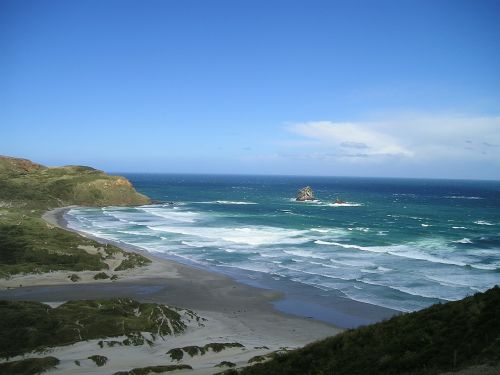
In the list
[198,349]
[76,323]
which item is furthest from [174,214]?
[198,349]

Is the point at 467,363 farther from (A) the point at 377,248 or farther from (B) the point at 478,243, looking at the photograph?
(B) the point at 478,243

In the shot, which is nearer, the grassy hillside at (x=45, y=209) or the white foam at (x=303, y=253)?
the grassy hillside at (x=45, y=209)

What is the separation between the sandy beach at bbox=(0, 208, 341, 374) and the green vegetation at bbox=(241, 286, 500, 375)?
19.1 ft

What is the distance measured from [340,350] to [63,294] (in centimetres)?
2920

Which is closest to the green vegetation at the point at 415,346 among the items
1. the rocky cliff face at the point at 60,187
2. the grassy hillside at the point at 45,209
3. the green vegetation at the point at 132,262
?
the green vegetation at the point at 132,262

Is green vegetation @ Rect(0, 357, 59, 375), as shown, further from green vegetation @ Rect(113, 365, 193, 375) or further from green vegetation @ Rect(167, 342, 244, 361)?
green vegetation @ Rect(167, 342, 244, 361)

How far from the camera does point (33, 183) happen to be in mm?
130125

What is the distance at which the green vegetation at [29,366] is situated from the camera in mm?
21977

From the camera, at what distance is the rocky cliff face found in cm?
11895

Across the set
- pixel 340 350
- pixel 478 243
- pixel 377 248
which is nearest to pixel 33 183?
pixel 377 248

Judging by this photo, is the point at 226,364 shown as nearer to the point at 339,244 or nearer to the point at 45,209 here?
the point at 339,244

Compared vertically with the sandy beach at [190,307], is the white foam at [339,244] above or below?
above

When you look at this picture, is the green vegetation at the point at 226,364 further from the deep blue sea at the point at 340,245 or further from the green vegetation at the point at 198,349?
the deep blue sea at the point at 340,245

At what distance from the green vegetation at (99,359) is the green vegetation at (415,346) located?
29.5ft
